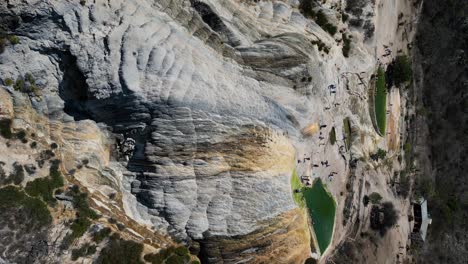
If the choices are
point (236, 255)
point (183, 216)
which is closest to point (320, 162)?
point (236, 255)

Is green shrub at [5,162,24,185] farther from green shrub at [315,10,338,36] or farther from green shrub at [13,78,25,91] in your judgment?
green shrub at [315,10,338,36]

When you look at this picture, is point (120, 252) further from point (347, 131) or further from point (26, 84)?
point (347, 131)

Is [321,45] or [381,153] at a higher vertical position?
[321,45]

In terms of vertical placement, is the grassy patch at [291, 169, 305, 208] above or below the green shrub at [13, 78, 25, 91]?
below

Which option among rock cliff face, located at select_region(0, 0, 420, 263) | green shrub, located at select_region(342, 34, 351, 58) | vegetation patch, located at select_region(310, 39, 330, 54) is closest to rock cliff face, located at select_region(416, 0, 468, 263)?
green shrub, located at select_region(342, 34, 351, 58)

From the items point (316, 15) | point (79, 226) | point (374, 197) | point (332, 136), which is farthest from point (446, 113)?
point (79, 226)
